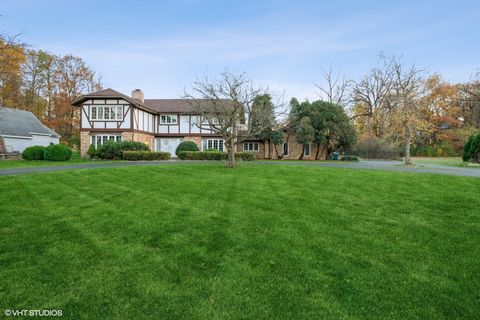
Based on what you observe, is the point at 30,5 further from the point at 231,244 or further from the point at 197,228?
the point at 231,244

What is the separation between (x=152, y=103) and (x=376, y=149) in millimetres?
26376

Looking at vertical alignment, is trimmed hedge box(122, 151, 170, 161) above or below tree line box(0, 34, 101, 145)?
below

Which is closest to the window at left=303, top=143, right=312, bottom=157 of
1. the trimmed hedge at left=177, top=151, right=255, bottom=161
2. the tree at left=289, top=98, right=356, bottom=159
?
the tree at left=289, top=98, right=356, bottom=159

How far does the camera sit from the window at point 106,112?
93.0 ft

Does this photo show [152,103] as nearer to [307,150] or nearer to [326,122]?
[307,150]

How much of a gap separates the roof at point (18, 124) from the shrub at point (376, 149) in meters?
35.0

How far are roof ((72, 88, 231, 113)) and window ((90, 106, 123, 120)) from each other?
3.43 ft

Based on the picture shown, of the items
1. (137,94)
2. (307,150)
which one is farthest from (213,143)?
(307,150)

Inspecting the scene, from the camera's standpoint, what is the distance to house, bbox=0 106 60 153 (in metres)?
29.1

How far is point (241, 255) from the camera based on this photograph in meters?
4.58

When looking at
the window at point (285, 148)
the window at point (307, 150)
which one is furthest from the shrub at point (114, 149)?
the window at point (307, 150)

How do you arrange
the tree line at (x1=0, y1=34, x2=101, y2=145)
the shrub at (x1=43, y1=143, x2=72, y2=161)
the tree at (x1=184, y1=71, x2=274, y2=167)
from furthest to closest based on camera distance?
the tree line at (x1=0, y1=34, x2=101, y2=145), the shrub at (x1=43, y1=143, x2=72, y2=161), the tree at (x1=184, y1=71, x2=274, y2=167)

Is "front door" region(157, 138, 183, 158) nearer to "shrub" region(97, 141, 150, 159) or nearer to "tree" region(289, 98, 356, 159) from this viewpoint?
"shrub" region(97, 141, 150, 159)

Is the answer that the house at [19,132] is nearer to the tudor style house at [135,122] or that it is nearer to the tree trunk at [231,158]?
the tudor style house at [135,122]
